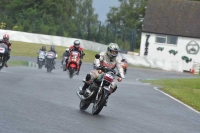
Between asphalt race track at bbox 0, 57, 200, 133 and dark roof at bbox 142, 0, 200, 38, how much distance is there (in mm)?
46056

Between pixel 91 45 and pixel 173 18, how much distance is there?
1079 cm

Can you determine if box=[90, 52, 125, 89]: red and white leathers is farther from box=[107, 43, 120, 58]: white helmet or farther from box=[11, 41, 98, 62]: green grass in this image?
box=[11, 41, 98, 62]: green grass

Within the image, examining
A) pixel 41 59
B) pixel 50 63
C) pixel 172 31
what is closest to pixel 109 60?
pixel 50 63

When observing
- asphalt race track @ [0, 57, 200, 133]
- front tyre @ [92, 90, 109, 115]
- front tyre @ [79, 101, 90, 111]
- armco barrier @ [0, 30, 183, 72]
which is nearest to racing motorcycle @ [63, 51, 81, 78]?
asphalt race track @ [0, 57, 200, 133]

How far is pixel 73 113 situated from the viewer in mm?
13617

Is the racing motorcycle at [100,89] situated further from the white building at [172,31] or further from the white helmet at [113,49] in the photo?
the white building at [172,31]

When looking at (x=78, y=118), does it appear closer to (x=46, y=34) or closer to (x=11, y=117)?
(x=11, y=117)

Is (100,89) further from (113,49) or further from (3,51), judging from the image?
(3,51)

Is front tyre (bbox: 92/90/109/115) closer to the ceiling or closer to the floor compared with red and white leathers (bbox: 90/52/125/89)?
closer to the floor

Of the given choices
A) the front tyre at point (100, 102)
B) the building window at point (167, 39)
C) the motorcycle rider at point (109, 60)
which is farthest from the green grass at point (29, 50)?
the front tyre at point (100, 102)

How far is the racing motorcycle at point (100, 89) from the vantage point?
13.5m

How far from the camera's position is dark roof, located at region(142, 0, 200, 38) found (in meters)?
67.1

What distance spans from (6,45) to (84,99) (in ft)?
38.1

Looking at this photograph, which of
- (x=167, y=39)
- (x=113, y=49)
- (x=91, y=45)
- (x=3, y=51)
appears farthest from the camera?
(x=167, y=39)
